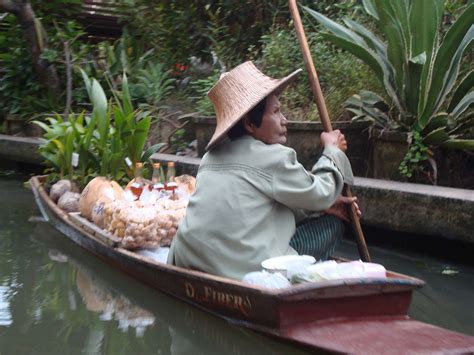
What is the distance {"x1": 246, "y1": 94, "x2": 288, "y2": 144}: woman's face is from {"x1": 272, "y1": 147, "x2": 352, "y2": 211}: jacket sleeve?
0.48 feet

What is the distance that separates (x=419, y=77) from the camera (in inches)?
214

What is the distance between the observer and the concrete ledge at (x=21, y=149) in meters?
9.32

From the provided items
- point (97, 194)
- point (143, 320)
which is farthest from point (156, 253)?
point (97, 194)

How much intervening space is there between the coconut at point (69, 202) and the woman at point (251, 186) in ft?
7.82

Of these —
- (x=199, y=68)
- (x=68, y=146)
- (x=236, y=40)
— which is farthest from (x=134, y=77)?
(x=68, y=146)

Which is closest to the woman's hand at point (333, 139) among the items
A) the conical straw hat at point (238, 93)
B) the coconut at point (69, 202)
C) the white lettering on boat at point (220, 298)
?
the conical straw hat at point (238, 93)

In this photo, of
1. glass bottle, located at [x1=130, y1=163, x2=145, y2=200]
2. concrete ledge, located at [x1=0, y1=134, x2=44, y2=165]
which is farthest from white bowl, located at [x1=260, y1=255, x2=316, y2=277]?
concrete ledge, located at [x1=0, y1=134, x2=44, y2=165]

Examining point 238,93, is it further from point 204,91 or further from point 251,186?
point 204,91

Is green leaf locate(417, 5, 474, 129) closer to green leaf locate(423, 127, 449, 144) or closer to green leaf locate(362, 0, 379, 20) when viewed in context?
green leaf locate(423, 127, 449, 144)

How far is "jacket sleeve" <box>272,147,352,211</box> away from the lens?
3447 mm

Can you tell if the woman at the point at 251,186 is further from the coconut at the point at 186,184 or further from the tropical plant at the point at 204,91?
the tropical plant at the point at 204,91

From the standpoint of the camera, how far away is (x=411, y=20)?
17.7 feet

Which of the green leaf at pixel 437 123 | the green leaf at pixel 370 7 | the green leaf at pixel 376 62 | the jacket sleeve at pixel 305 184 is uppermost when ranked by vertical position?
the green leaf at pixel 370 7

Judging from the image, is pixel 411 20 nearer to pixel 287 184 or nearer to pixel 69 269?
pixel 287 184
